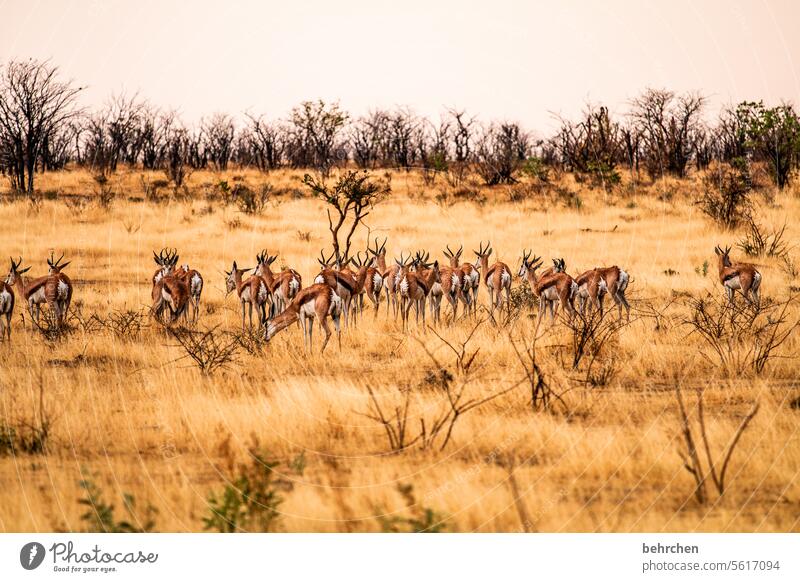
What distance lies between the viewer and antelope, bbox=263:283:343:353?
1375 cm

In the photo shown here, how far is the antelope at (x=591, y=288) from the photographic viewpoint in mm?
15789

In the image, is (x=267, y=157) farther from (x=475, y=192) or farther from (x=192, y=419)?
(x=192, y=419)

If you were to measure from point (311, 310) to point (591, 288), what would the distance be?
16.7 feet

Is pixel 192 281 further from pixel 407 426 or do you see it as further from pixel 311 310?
pixel 407 426

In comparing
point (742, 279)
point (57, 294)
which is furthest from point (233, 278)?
point (742, 279)

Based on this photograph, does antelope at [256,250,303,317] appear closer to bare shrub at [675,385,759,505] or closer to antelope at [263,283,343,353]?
antelope at [263,283,343,353]

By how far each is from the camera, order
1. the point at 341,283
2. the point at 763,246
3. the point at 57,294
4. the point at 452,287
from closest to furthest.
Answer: the point at 57,294 < the point at 341,283 < the point at 452,287 < the point at 763,246

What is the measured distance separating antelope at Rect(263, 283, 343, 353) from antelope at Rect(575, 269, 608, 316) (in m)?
4.48

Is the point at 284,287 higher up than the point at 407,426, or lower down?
higher up

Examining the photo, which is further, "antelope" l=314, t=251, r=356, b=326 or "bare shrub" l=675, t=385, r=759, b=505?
"antelope" l=314, t=251, r=356, b=326

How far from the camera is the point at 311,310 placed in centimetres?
1389

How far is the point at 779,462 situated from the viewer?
834cm

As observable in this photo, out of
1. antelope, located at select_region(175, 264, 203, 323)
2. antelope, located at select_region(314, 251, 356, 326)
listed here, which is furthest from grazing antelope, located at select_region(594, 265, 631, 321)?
antelope, located at select_region(175, 264, 203, 323)

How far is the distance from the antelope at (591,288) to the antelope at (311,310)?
4475 millimetres
